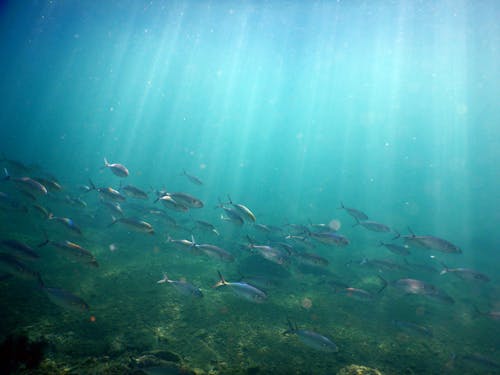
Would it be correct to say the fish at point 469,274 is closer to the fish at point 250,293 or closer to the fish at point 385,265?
the fish at point 385,265

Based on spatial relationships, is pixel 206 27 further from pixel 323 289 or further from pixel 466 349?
pixel 466 349

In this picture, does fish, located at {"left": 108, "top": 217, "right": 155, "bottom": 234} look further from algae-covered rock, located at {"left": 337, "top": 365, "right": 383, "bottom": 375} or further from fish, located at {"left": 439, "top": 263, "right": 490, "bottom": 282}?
fish, located at {"left": 439, "top": 263, "right": 490, "bottom": 282}

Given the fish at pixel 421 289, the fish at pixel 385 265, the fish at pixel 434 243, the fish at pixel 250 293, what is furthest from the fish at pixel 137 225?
the fish at pixel 434 243

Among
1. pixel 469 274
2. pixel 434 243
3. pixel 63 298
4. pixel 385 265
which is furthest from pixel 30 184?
pixel 469 274

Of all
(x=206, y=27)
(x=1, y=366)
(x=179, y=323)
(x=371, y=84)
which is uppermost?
(x=371, y=84)

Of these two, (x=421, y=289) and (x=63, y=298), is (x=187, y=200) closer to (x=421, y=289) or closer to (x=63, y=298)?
(x=63, y=298)

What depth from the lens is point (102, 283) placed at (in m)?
8.08

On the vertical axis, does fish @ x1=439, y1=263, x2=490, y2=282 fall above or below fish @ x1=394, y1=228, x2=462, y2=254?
below

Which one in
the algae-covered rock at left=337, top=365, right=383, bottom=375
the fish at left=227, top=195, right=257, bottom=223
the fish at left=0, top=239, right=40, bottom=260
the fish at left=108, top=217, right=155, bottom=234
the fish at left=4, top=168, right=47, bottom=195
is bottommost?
the algae-covered rock at left=337, top=365, right=383, bottom=375

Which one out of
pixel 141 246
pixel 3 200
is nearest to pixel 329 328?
pixel 141 246

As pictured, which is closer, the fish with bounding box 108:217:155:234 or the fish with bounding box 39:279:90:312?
Answer: the fish with bounding box 39:279:90:312

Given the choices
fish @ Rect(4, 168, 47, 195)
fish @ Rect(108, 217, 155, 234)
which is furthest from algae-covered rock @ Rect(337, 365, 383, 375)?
fish @ Rect(4, 168, 47, 195)

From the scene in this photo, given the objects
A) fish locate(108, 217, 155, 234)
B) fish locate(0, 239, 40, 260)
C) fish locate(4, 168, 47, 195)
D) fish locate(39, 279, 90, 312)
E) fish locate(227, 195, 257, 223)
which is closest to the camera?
fish locate(39, 279, 90, 312)

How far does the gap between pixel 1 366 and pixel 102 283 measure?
13.4 feet
